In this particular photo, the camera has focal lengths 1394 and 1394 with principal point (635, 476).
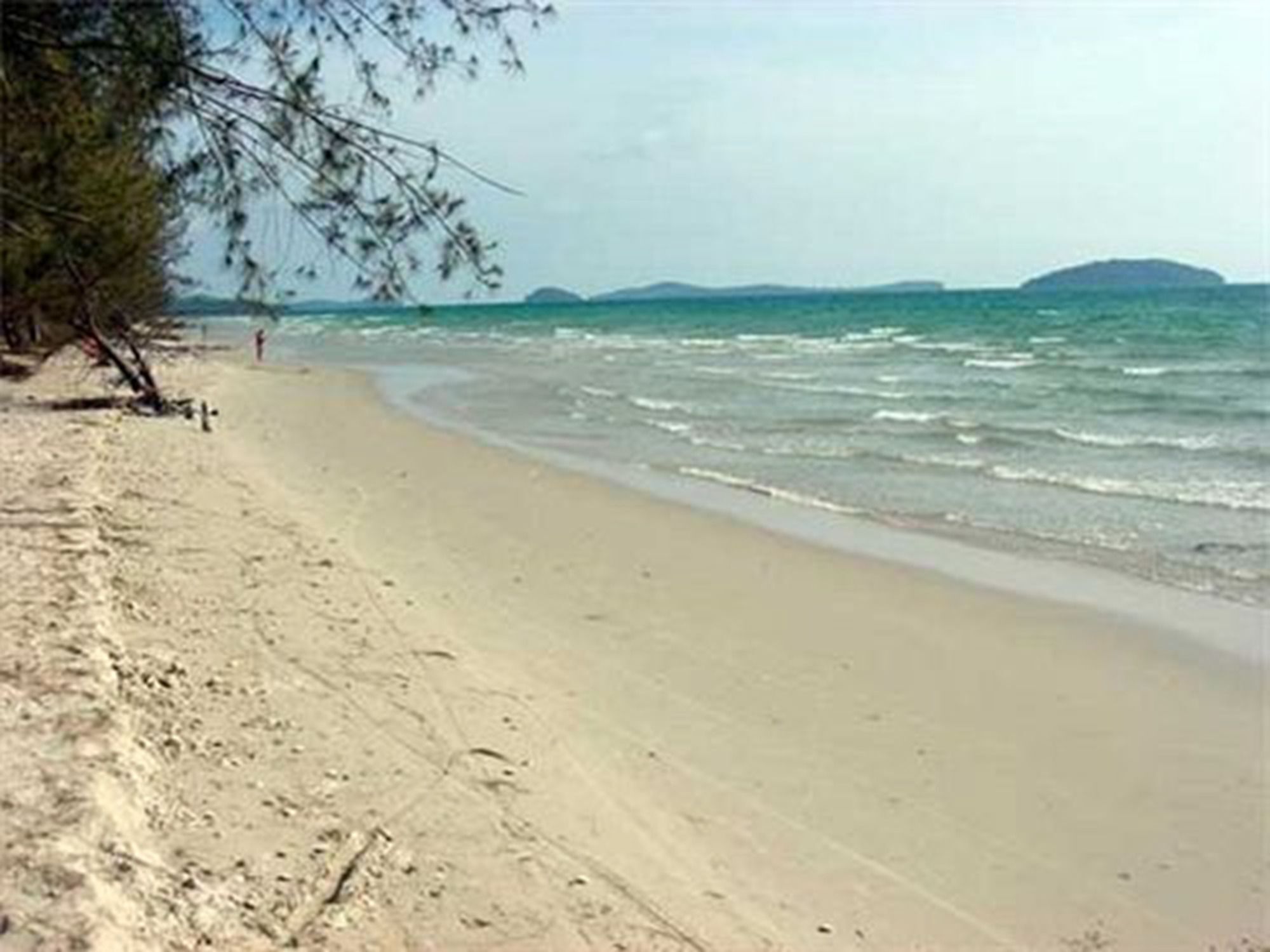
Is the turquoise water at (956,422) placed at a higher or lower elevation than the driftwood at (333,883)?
lower

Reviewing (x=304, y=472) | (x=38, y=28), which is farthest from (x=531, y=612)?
(x=304, y=472)

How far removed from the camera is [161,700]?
5633 millimetres

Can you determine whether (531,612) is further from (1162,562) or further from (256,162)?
(1162,562)

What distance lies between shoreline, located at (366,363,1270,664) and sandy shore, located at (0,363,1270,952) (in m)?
0.28

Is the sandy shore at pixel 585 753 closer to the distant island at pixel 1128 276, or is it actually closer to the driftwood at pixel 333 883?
the driftwood at pixel 333 883

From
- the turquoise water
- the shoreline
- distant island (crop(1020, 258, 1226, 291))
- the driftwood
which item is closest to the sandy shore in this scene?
the driftwood

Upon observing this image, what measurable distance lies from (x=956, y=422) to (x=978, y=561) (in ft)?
35.3

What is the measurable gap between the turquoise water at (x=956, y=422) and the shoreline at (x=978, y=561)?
0.25 metres

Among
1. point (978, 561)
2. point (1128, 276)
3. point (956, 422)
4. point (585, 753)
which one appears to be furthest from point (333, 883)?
point (1128, 276)

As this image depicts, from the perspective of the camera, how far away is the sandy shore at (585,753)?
424cm

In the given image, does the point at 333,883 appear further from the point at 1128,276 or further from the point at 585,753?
the point at 1128,276

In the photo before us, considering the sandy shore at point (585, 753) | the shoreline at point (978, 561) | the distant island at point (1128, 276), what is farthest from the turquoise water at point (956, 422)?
the distant island at point (1128, 276)

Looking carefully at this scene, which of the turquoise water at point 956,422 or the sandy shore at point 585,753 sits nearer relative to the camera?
the sandy shore at point 585,753

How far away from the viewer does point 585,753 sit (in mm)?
5828
